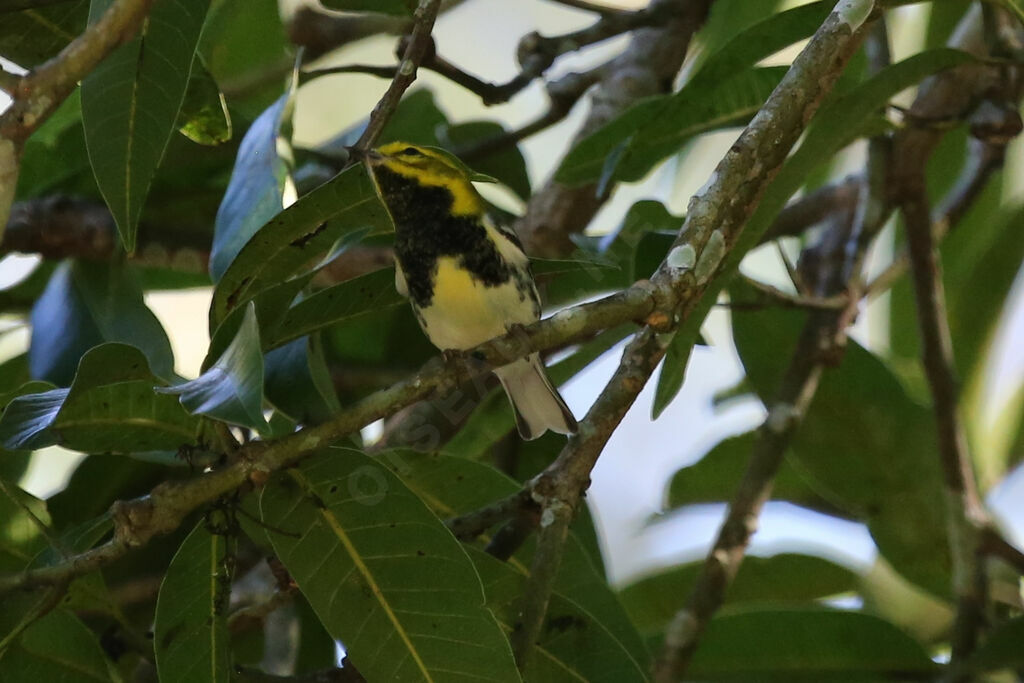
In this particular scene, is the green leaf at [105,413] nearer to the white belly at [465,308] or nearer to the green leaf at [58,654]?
the green leaf at [58,654]

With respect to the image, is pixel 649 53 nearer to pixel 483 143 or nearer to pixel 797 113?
pixel 483 143

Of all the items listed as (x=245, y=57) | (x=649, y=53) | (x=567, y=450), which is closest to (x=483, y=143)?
(x=649, y=53)

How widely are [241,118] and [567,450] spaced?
1010 millimetres

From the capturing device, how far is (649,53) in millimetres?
2232

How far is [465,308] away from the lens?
1770 millimetres

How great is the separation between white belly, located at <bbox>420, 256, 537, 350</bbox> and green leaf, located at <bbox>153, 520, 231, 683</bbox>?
0.61 meters

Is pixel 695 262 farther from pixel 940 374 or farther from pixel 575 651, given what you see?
pixel 940 374

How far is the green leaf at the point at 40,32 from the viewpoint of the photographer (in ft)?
4.70

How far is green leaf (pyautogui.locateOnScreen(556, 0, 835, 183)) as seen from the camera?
161 centimetres

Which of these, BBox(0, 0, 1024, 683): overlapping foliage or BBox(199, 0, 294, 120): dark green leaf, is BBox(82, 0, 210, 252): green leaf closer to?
BBox(0, 0, 1024, 683): overlapping foliage

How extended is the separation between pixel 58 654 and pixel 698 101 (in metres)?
1.13

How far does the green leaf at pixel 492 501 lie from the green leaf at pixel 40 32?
67 cm

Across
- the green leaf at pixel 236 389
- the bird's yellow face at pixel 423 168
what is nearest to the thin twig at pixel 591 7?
the bird's yellow face at pixel 423 168

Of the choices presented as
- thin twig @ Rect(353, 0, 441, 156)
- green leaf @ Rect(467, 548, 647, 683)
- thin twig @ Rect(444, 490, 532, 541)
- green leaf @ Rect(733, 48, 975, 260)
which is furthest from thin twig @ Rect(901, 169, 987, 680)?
thin twig @ Rect(353, 0, 441, 156)
